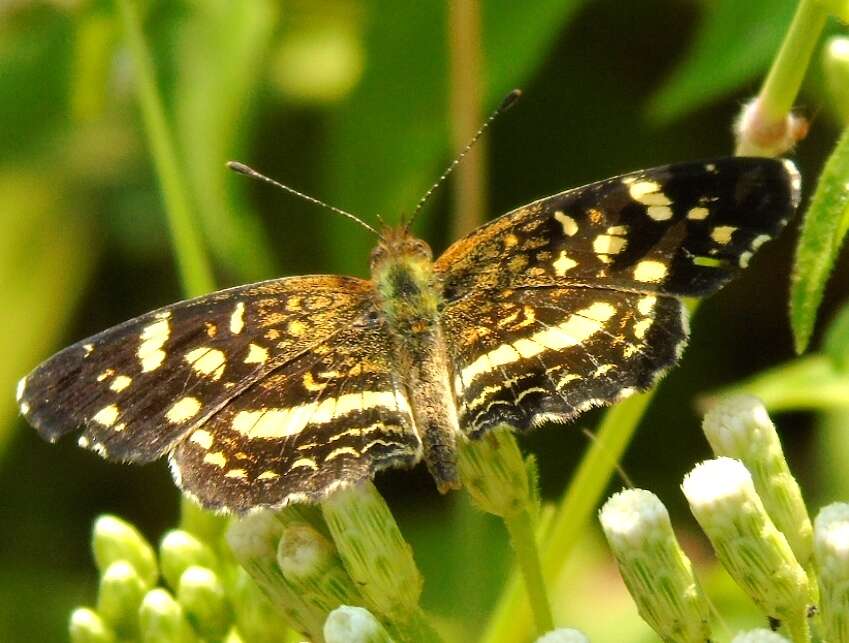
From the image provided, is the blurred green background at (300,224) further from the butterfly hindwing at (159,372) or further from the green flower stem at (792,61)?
the green flower stem at (792,61)

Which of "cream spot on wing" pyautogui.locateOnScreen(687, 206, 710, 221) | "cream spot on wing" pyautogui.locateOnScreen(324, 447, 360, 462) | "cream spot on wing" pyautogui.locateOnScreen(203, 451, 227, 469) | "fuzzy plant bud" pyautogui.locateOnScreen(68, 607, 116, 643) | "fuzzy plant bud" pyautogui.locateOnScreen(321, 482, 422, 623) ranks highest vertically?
"cream spot on wing" pyautogui.locateOnScreen(687, 206, 710, 221)

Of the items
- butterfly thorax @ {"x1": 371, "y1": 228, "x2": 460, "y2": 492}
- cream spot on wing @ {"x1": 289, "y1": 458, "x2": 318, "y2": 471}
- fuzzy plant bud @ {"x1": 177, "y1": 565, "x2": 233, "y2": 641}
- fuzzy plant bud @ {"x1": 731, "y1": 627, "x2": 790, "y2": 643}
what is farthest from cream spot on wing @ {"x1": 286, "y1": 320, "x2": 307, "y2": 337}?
fuzzy plant bud @ {"x1": 731, "y1": 627, "x2": 790, "y2": 643}

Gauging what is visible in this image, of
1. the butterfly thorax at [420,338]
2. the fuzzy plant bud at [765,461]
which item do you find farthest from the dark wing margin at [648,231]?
the fuzzy plant bud at [765,461]

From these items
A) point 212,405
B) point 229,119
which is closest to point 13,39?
point 229,119

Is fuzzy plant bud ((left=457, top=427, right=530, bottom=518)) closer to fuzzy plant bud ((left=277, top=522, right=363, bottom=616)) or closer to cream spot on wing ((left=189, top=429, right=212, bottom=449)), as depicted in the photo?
fuzzy plant bud ((left=277, top=522, right=363, bottom=616))

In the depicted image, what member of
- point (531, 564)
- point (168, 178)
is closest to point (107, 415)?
point (168, 178)
